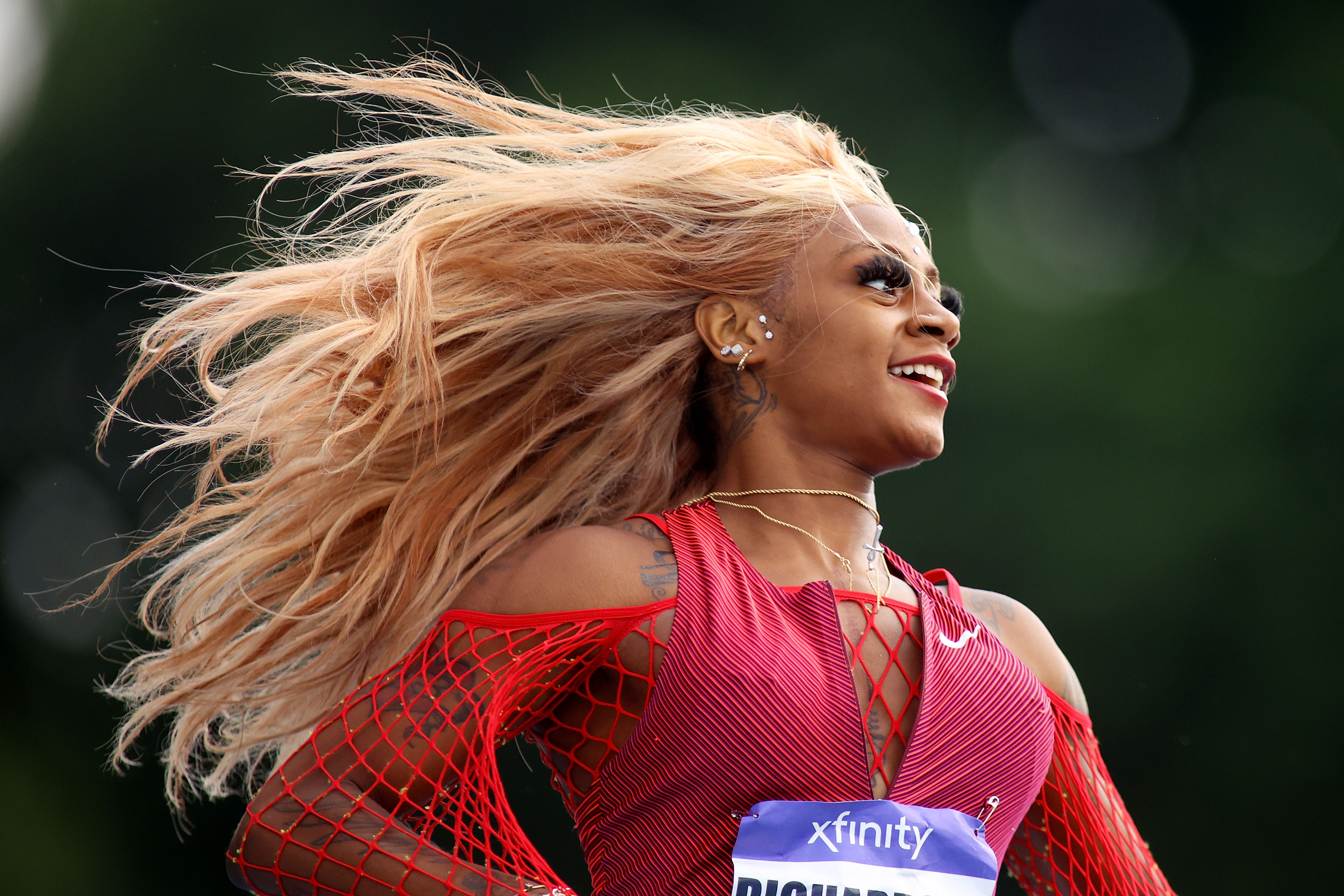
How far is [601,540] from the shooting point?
2080 mm

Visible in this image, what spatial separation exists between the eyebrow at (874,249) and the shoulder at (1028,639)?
65cm

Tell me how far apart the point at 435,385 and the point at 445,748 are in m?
0.68

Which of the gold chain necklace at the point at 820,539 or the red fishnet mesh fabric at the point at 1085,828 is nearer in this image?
the gold chain necklace at the point at 820,539

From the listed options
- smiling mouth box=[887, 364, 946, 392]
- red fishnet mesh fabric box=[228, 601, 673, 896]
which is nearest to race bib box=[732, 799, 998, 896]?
red fishnet mesh fabric box=[228, 601, 673, 896]

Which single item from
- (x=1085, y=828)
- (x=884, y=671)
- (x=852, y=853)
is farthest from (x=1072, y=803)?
(x=852, y=853)

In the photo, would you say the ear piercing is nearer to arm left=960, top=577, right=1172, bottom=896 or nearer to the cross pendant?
the cross pendant

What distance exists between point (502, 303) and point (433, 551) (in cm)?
48

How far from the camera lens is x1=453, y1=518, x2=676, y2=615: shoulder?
6.61 ft

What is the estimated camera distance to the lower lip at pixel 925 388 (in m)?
2.26

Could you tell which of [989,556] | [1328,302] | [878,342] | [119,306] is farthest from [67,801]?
[1328,302]

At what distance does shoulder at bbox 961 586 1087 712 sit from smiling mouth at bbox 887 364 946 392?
16.2 inches

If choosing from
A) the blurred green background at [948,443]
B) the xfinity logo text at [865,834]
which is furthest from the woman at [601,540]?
the blurred green background at [948,443]

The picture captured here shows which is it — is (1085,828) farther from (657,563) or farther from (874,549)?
(657,563)

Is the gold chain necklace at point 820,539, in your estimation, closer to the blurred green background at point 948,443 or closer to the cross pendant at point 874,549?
the cross pendant at point 874,549
